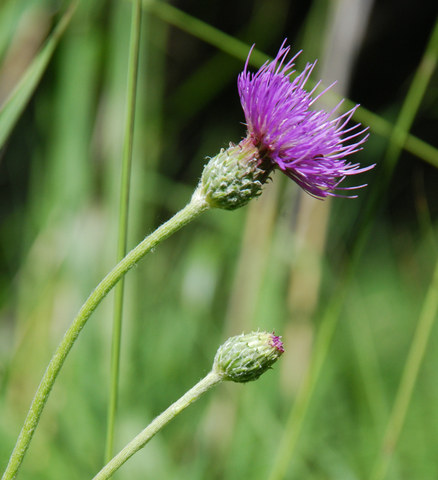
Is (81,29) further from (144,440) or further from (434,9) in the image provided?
(434,9)

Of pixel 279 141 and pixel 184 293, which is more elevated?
pixel 184 293

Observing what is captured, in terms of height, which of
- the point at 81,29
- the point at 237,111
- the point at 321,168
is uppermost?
the point at 237,111

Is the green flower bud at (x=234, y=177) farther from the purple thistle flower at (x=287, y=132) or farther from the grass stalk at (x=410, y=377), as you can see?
the grass stalk at (x=410, y=377)

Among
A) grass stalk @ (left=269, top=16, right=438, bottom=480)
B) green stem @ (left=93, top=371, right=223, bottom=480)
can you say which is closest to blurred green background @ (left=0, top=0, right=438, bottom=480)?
grass stalk @ (left=269, top=16, right=438, bottom=480)

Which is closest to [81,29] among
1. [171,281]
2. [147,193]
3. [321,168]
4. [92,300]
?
[147,193]

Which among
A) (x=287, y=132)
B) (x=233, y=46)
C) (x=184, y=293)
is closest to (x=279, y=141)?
(x=287, y=132)

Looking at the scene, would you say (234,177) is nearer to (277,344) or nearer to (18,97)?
(277,344)

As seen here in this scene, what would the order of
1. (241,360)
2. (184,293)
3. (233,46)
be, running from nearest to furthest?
(241,360) < (233,46) < (184,293)
